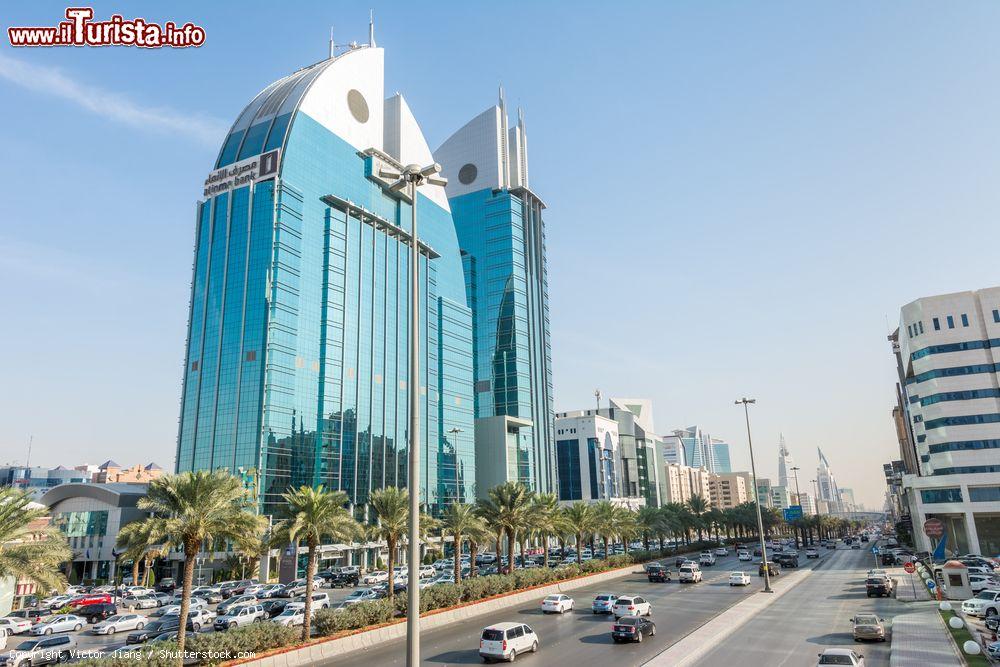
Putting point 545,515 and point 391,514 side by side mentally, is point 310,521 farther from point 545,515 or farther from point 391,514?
point 545,515

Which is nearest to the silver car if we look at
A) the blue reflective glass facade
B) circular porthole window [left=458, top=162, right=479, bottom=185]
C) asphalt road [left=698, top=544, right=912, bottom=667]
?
asphalt road [left=698, top=544, right=912, bottom=667]

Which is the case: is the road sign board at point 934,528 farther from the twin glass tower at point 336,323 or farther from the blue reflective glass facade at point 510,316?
the blue reflective glass facade at point 510,316

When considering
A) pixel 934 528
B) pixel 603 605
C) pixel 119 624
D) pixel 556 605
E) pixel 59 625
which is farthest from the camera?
pixel 934 528

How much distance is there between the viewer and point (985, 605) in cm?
3909

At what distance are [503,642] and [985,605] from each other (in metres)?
32.2

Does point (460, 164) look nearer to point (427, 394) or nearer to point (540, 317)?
point (540, 317)

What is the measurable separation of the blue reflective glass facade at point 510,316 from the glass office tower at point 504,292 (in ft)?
0.82

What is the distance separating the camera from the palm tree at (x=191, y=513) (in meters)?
29.0

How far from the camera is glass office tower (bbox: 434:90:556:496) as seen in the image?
479ft

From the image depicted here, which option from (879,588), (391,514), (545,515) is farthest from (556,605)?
(879,588)

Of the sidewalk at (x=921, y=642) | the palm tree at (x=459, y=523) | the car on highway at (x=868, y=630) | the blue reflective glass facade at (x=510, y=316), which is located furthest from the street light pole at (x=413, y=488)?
the blue reflective glass facade at (x=510, y=316)

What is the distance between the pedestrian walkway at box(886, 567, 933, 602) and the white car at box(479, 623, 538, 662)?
34795 mm

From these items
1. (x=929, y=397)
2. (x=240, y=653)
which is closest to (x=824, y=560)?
(x=929, y=397)

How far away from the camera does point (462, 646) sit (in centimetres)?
3284
